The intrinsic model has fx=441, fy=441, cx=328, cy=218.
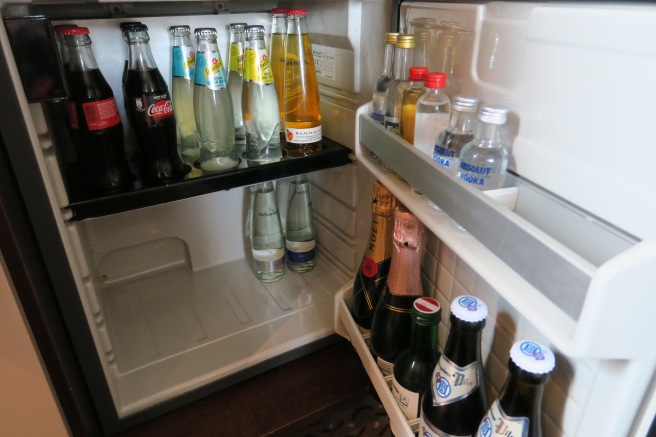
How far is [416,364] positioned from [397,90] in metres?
0.44

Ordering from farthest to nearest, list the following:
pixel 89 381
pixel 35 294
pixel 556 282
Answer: pixel 89 381
pixel 35 294
pixel 556 282

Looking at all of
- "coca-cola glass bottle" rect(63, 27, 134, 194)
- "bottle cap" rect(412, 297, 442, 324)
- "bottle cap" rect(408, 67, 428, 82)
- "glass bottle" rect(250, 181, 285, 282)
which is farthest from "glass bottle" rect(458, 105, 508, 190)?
"glass bottle" rect(250, 181, 285, 282)

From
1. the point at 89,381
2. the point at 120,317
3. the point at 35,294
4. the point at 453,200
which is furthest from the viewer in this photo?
the point at 120,317

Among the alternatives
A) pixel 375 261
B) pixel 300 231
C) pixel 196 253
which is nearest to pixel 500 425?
pixel 375 261

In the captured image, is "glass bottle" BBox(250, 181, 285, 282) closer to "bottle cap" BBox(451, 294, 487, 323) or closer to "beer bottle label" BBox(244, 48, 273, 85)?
"beer bottle label" BBox(244, 48, 273, 85)

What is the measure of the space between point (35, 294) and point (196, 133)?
0.45 m

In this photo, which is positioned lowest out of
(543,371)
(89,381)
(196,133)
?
(89,381)

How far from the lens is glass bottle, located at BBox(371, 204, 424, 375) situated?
725 millimetres

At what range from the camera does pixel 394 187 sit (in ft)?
2.04

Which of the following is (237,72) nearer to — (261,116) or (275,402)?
(261,116)

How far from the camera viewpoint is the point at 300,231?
123cm

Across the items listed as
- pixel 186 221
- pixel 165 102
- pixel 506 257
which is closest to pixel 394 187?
pixel 506 257

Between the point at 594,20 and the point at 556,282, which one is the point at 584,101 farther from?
the point at 556,282

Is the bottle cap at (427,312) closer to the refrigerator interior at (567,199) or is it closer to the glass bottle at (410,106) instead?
the refrigerator interior at (567,199)
